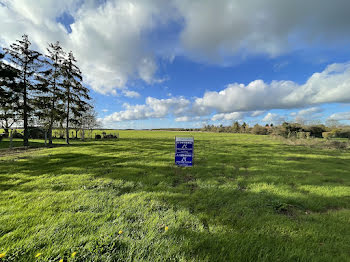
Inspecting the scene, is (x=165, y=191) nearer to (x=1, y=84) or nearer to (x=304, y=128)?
(x=1, y=84)

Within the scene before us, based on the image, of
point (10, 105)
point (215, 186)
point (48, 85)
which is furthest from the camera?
point (48, 85)

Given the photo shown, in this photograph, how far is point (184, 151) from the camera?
6.10m

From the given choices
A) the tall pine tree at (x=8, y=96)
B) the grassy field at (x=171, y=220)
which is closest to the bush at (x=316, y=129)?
the grassy field at (x=171, y=220)

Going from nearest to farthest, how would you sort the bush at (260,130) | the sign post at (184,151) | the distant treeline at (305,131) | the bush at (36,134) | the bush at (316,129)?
the sign post at (184,151)
the bush at (36,134)
the distant treeline at (305,131)
the bush at (316,129)
the bush at (260,130)

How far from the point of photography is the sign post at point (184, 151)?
6043 millimetres

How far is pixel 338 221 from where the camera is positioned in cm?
319

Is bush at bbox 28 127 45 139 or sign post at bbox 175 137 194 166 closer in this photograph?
sign post at bbox 175 137 194 166

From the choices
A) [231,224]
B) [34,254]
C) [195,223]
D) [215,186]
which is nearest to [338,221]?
[231,224]

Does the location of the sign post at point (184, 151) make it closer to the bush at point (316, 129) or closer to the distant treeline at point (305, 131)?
the distant treeline at point (305, 131)

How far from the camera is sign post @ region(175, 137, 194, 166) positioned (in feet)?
19.8

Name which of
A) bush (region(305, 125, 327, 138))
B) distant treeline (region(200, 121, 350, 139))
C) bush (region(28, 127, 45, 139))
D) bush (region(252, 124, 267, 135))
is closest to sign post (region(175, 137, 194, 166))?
distant treeline (region(200, 121, 350, 139))

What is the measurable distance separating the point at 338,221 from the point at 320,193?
190cm

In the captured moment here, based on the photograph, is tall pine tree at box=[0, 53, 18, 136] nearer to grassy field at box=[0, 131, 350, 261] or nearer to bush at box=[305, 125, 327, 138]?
grassy field at box=[0, 131, 350, 261]

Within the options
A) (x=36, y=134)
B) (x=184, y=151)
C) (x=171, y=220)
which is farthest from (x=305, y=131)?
(x=36, y=134)
